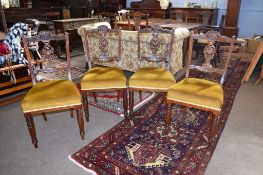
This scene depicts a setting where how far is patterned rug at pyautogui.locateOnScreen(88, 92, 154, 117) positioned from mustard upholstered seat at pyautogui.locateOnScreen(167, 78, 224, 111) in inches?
34.6

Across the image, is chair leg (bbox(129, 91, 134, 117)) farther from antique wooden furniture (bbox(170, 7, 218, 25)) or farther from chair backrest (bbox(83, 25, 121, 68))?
antique wooden furniture (bbox(170, 7, 218, 25))

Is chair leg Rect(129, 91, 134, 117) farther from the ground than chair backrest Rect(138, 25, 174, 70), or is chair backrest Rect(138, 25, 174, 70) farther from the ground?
chair backrest Rect(138, 25, 174, 70)

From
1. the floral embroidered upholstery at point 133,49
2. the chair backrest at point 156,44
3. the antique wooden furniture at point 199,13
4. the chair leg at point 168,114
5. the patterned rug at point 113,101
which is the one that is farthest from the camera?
the antique wooden furniture at point 199,13

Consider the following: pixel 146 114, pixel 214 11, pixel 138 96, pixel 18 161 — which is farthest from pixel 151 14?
pixel 18 161

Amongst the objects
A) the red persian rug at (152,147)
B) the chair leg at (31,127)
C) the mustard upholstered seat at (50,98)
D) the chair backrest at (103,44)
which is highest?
the chair backrest at (103,44)

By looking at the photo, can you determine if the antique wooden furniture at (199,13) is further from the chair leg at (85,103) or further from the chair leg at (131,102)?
the chair leg at (85,103)

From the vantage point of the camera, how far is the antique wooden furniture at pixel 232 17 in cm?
662

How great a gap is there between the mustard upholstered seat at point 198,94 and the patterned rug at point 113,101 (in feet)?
2.88

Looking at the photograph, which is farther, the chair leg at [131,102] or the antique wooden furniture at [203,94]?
the chair leg at [131,102]

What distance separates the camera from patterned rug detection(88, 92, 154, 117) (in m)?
3.04

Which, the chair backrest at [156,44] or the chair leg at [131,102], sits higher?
the chair backrest at [156,44]

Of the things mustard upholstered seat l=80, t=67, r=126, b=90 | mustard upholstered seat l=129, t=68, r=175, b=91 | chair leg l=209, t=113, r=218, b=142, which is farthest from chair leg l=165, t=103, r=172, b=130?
mustard upholstered seat l=80, t=67, r=126, b=90

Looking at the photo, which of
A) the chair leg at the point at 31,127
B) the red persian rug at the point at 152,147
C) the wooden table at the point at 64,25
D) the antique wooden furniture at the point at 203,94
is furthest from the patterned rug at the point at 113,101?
the wooden table at the point at 64,25

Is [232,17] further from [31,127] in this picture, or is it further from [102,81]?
[31,127]
